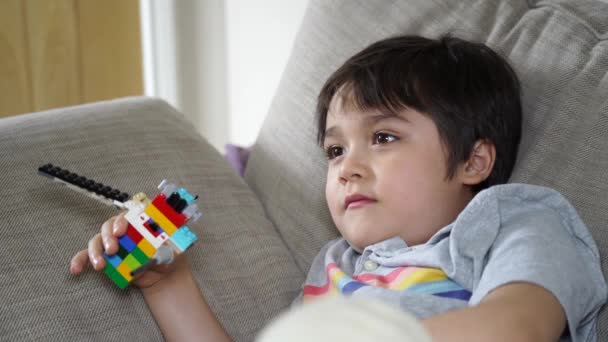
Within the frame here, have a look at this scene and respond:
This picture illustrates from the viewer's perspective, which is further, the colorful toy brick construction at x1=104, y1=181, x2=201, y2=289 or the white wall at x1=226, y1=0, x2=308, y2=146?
the white wall at x1=226, y1=0, x2=308, y2=146

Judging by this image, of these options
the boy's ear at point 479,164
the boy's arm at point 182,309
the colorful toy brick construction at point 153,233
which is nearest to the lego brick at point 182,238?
the colorful toy brick construction at point 153,233

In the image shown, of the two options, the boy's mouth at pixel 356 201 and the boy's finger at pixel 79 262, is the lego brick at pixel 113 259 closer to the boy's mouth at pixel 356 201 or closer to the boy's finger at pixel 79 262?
the boy's finger at pixel 79 262

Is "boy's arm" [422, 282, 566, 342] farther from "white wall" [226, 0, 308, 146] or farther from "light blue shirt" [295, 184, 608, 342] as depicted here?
"white wall" [226, 0, 308, 146]

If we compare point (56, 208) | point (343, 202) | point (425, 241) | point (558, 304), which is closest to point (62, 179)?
point (56, 208)

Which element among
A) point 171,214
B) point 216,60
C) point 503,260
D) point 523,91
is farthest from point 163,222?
point 216,60

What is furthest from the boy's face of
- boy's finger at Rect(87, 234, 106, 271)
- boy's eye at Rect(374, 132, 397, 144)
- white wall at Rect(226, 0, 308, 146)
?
white wall at Rect(226, 0, 308, 146)

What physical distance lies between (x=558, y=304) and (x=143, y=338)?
50 cm

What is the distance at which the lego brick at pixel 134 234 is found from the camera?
95 centimetres

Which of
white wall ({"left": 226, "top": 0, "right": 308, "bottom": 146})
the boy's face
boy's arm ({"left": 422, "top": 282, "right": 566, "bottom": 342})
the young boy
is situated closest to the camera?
boy's arm ({"left": 422, "top": 282, "right": 566, "bottom": 342})

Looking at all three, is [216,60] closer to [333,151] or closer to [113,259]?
[333,151]

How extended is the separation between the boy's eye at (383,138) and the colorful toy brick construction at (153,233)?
268 millimetres

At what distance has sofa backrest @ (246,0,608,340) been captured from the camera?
1016mm

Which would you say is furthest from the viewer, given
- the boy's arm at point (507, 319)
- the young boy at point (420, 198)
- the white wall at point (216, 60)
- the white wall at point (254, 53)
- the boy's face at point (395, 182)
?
the white wall at point (216, 60)

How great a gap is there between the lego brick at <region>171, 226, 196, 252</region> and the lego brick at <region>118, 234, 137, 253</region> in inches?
2.1
